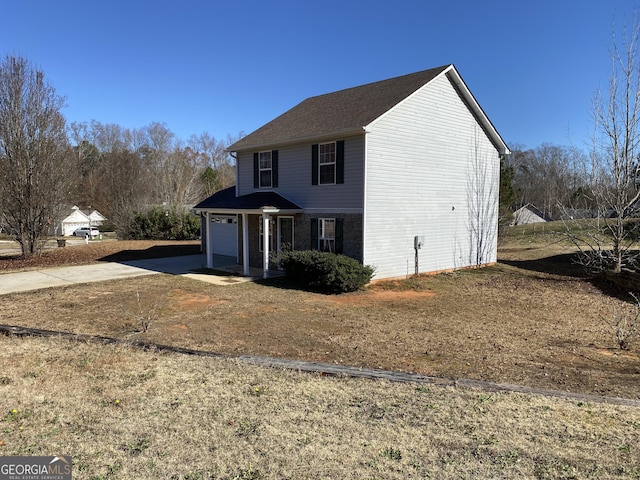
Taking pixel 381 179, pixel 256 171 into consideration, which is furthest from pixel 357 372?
pixel 256 171

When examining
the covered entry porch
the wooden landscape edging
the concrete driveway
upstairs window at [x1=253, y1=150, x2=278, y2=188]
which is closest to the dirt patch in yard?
the wooden landscape edging

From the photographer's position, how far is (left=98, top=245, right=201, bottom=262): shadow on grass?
68.6 ft

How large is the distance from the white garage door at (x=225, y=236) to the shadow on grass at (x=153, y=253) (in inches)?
87.1

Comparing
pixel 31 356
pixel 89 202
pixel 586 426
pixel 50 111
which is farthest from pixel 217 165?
pixel 586 426

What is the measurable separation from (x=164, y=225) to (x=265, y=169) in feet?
54.9

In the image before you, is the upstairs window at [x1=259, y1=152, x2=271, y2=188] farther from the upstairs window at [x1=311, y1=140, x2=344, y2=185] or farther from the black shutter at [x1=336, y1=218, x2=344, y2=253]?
the black shutter at [x1=336, y1=218, x2=344, y2=253]

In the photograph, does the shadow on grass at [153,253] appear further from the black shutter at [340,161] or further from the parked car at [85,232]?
the parked car at [85,232]

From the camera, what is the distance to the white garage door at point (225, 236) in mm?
19844

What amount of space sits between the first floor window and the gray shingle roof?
2929 mm

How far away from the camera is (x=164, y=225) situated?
30969 millimetres

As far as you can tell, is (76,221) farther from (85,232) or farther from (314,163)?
(314,163)

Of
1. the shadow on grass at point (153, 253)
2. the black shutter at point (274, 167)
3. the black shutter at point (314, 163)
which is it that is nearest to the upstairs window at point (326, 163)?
the black shutter at point (314, 163)

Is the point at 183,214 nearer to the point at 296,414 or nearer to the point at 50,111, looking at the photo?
the point at 50,111

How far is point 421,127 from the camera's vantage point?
48.8 feet
